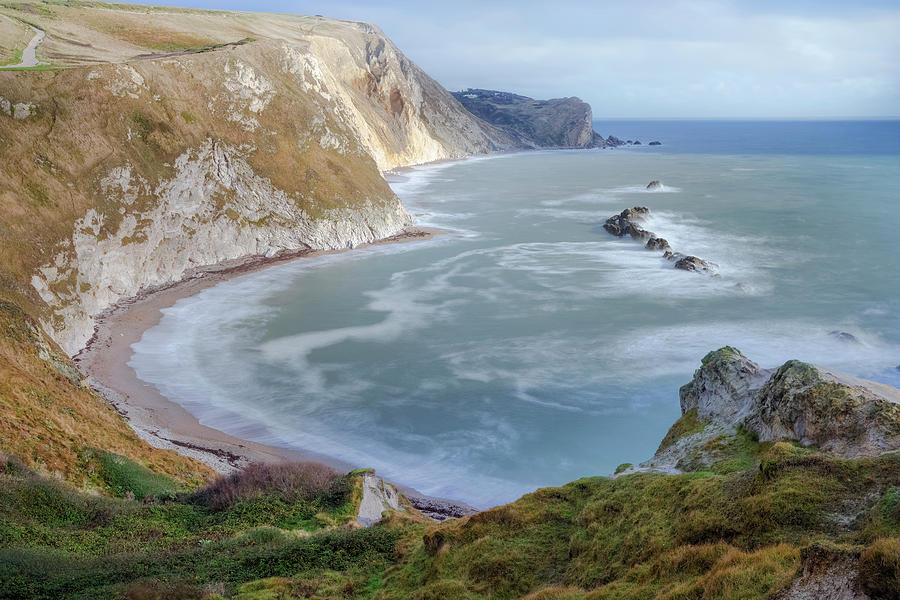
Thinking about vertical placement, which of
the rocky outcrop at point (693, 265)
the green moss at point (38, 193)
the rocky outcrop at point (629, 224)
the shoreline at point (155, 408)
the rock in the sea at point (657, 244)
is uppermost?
the green moss at point (38, 193)

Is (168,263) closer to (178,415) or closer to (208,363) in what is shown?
(208,363)

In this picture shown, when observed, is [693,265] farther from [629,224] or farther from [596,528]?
[596,528]

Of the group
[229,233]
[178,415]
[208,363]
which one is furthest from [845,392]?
[229,233]

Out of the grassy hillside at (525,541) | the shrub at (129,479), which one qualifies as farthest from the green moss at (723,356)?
the shrub at (129,479)

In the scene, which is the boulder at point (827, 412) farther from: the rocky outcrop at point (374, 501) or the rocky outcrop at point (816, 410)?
the rocky outcrop at point (374, 501)

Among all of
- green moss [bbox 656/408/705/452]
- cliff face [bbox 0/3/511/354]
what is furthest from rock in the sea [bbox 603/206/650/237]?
green moss [bbox 656/408/705/452]

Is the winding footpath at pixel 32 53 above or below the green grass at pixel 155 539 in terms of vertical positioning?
above

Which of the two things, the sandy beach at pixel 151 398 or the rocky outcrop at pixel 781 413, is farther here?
the sandy beach at pixel 151 398

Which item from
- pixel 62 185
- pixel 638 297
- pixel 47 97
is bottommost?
pixel 638 297
